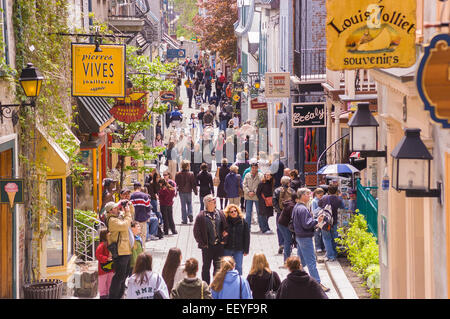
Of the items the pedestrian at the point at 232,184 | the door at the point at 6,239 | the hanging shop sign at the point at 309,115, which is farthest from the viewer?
the hanging shop sign at the point at 309,115

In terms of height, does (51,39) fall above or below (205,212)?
above

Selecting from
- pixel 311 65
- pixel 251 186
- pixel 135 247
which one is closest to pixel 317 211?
pixel 251 186

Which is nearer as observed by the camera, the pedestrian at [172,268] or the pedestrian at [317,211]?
the pedestrian at [172,268]

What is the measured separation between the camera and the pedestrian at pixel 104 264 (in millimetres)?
13297

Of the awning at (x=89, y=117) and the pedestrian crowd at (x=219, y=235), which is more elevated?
the awning at (x=89, y=117)

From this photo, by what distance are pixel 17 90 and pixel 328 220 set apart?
256 inches

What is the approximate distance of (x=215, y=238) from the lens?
14.2 m

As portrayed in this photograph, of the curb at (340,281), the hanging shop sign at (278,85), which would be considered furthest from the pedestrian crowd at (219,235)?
the hanging shop sign at (278,85)

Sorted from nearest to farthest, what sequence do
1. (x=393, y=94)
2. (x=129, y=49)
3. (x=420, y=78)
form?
1. (x=420, y=78)
2. (x=393, y=94)
3. (x=129, y=49)

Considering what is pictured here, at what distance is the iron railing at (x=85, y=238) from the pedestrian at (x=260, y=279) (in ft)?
19.5

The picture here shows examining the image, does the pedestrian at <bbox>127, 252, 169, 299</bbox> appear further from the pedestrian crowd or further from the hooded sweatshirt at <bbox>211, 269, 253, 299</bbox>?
the hooded sweatshirt at <bbox>211, 269, 253, 299</bbox>

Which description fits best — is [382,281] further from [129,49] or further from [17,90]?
[129,49]

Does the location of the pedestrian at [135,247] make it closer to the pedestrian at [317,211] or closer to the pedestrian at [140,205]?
the pedestrian at [140,205]
